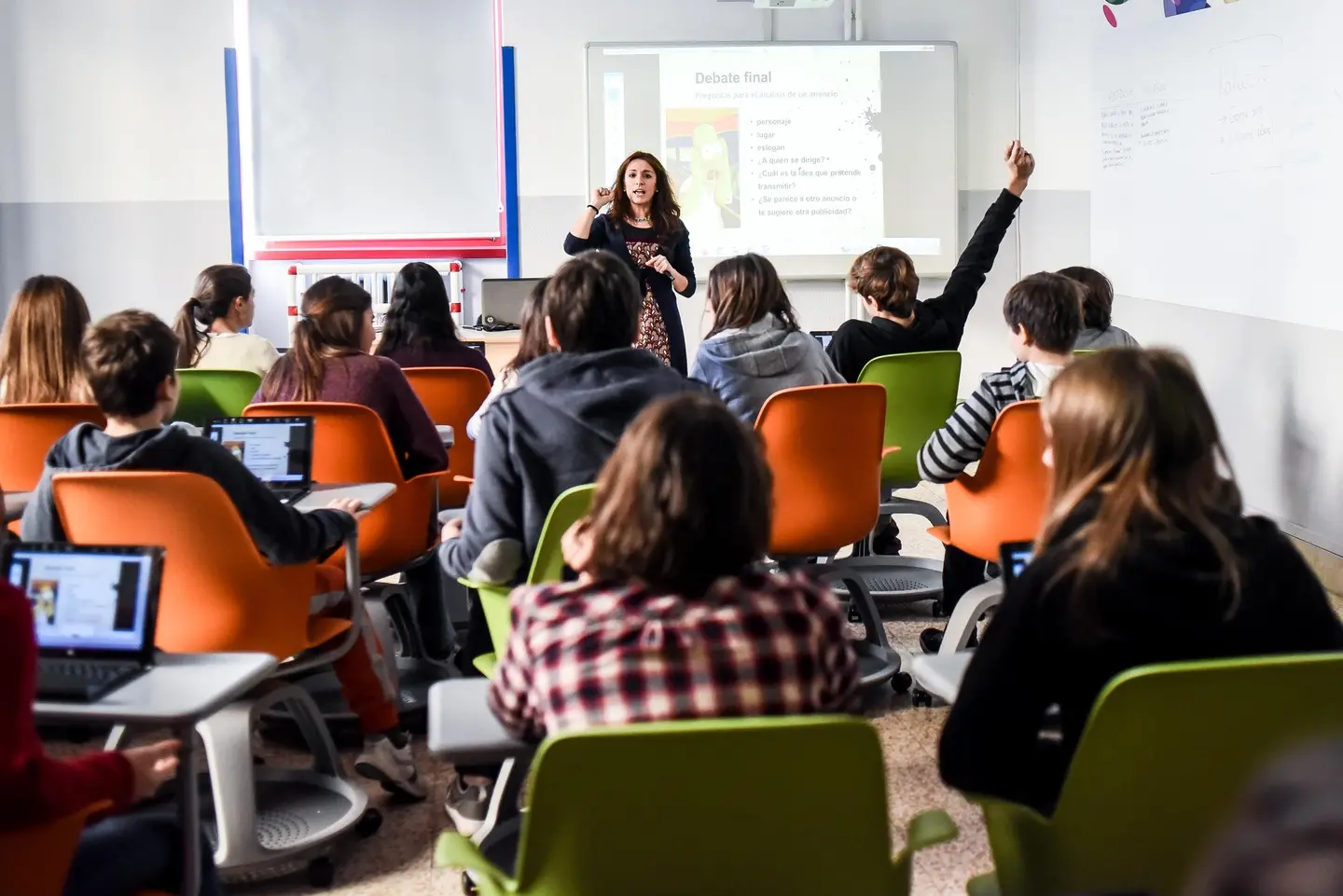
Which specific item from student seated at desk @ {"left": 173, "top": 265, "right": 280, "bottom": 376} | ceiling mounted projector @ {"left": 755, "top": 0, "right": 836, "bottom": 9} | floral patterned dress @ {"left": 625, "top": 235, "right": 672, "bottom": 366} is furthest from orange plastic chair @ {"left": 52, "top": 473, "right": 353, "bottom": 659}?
ceiling mounted projector @ {"left": 755, "top": 0, "right": 836, "bottom": 9}

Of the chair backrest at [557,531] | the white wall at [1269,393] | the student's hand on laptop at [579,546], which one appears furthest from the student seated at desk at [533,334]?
the white wall at [1269,393]

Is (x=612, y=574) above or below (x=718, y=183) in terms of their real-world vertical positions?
below

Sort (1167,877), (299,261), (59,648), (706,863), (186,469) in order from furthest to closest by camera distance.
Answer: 1. (299,261)
2. (186,469)
3. (59,648)
4. (1167,877)
5. (706,863)

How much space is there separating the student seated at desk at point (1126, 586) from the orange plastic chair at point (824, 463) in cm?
170

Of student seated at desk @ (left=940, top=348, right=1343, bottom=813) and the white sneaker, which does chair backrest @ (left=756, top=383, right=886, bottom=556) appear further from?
student seated at desk @ (left=940, top=348, right=1343, bottom=813)

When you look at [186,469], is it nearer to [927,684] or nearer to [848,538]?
[927,684]

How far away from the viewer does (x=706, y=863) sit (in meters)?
1.37

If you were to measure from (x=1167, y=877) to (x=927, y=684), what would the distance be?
413 mm

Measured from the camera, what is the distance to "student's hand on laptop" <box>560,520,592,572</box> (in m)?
1.71

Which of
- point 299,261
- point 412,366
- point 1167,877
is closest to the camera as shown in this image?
point 1167,877

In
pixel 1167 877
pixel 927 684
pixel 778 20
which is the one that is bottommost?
pixel 1167 877

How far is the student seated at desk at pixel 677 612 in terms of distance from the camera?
1.52m

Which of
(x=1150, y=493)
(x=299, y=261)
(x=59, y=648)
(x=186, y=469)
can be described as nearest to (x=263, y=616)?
(x=186, y=469)

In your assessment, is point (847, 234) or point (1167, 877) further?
point (847, 234)
